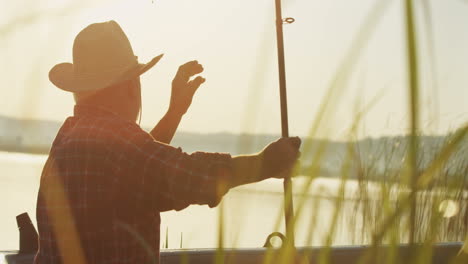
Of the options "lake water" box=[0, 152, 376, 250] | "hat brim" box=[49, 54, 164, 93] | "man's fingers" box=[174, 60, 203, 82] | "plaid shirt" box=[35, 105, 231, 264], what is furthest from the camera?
"man's fingers" box=[174, 60, 203, 82]

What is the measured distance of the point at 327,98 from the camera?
0.75 metres

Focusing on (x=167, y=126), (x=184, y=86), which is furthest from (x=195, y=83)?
(x=167, y=126)

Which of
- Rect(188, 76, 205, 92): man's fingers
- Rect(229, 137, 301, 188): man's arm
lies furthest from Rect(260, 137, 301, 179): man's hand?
Rect(188, 76, 205, 92): man's fingers

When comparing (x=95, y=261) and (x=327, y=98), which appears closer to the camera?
(x=327, y=98)

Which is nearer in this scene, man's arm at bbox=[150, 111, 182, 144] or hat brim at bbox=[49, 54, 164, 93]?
hat brim at bbox=[49, 54, 164, 93]

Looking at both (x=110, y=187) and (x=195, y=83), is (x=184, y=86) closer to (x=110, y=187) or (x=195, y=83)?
(x=195, y=83)

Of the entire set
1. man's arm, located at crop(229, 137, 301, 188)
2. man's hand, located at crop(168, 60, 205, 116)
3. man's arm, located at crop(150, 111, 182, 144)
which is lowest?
man's arm, located at crop(229, 137, 301, 188)

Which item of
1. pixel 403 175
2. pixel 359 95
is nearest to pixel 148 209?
pixel 359 95

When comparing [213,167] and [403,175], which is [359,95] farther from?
[213,167]

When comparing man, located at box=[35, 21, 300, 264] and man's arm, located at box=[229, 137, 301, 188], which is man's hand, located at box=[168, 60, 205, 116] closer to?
man, located at box=[35, 21, 300, 264]

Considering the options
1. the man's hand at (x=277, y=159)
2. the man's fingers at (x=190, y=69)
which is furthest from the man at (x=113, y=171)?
the man's fingers at (x=190, y=69)

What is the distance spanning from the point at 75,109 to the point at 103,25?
35 cm

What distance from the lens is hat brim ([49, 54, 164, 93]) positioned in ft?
6.58

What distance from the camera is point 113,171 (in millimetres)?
1808
